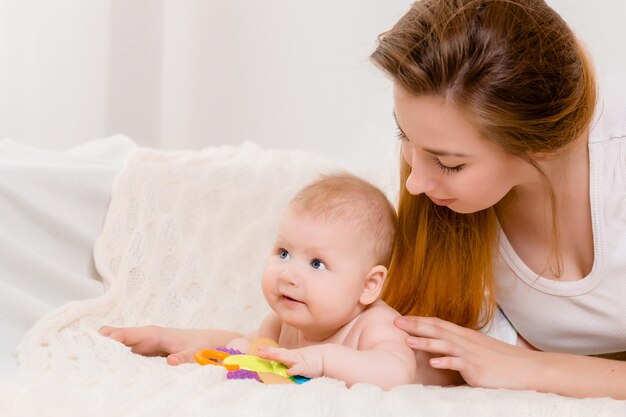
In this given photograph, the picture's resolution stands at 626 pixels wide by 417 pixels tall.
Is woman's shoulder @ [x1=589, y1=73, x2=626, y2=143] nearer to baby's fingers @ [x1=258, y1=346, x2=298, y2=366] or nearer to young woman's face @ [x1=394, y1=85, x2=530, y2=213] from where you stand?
young woman's face @ [x1=394, y1=85, x2=530, y2=213]

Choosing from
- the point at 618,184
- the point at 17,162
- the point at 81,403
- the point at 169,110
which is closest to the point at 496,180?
the point at 618,184

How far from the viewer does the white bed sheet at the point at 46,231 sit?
67.6 inches

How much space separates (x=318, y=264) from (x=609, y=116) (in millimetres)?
605

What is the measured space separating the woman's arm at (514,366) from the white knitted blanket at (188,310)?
0.09 metres

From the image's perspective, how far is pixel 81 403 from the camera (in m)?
1.28

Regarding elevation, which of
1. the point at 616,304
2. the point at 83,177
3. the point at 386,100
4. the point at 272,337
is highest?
the point at 386,100

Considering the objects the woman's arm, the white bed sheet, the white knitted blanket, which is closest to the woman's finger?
the woman's arm

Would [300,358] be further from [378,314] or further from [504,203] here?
[504,203]

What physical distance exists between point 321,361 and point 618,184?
63 centimetres

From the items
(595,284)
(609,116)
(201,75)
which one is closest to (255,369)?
(595,284)

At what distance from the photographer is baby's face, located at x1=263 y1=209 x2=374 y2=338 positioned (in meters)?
1.55

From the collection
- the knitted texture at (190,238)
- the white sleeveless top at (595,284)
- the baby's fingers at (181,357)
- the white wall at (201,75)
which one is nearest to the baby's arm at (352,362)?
the baby's fingers at (181,357)

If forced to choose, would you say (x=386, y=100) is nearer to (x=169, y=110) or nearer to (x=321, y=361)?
(x=169, y=110)

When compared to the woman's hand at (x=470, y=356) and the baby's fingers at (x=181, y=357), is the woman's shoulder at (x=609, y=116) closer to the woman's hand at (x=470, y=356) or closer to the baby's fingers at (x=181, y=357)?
the woman's hand at (x=470, y=356)
